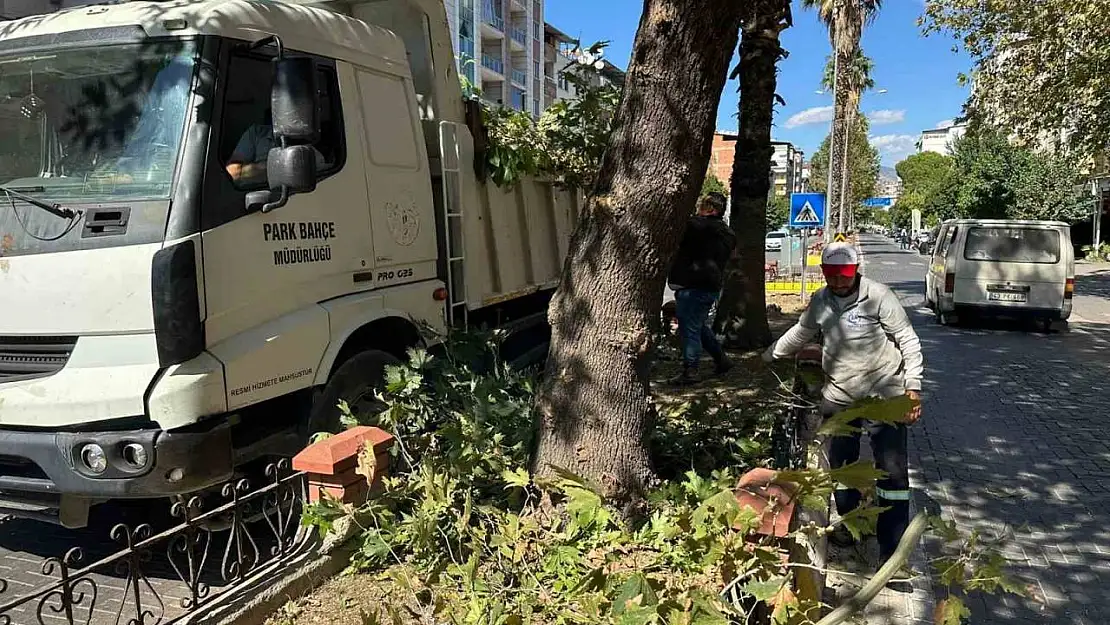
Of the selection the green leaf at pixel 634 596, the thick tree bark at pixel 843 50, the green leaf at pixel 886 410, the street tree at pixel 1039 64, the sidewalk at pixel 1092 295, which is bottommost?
the sidewalk at pixel 1092 295

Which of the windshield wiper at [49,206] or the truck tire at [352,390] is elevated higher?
the windshield wiper at [49,206]

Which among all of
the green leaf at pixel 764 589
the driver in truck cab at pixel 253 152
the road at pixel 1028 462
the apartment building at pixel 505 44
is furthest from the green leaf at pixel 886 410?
the apartment building at pixel 505 44

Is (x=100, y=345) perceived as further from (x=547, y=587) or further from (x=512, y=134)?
(x=512, y=134)

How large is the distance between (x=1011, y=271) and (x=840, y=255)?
11.5m

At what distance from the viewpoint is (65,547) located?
4.39 metres

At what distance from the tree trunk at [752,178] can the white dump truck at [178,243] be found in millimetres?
5749

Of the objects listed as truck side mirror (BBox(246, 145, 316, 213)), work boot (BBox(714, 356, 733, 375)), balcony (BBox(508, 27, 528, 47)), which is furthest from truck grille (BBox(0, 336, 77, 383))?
balcony (BBox(508, 27, 528, 47))

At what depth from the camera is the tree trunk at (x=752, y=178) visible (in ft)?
29.6

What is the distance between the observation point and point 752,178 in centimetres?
931

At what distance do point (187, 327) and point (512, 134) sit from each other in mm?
3641

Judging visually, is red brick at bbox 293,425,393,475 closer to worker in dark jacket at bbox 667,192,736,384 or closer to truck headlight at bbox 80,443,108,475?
truck headlight at bbox 80,443,108,475

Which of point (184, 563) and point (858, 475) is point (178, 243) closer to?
point (184, 563)

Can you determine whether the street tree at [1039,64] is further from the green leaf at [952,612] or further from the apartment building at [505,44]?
the apartment building at [505,44]

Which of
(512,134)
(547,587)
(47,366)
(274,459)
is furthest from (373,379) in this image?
(512,134)
